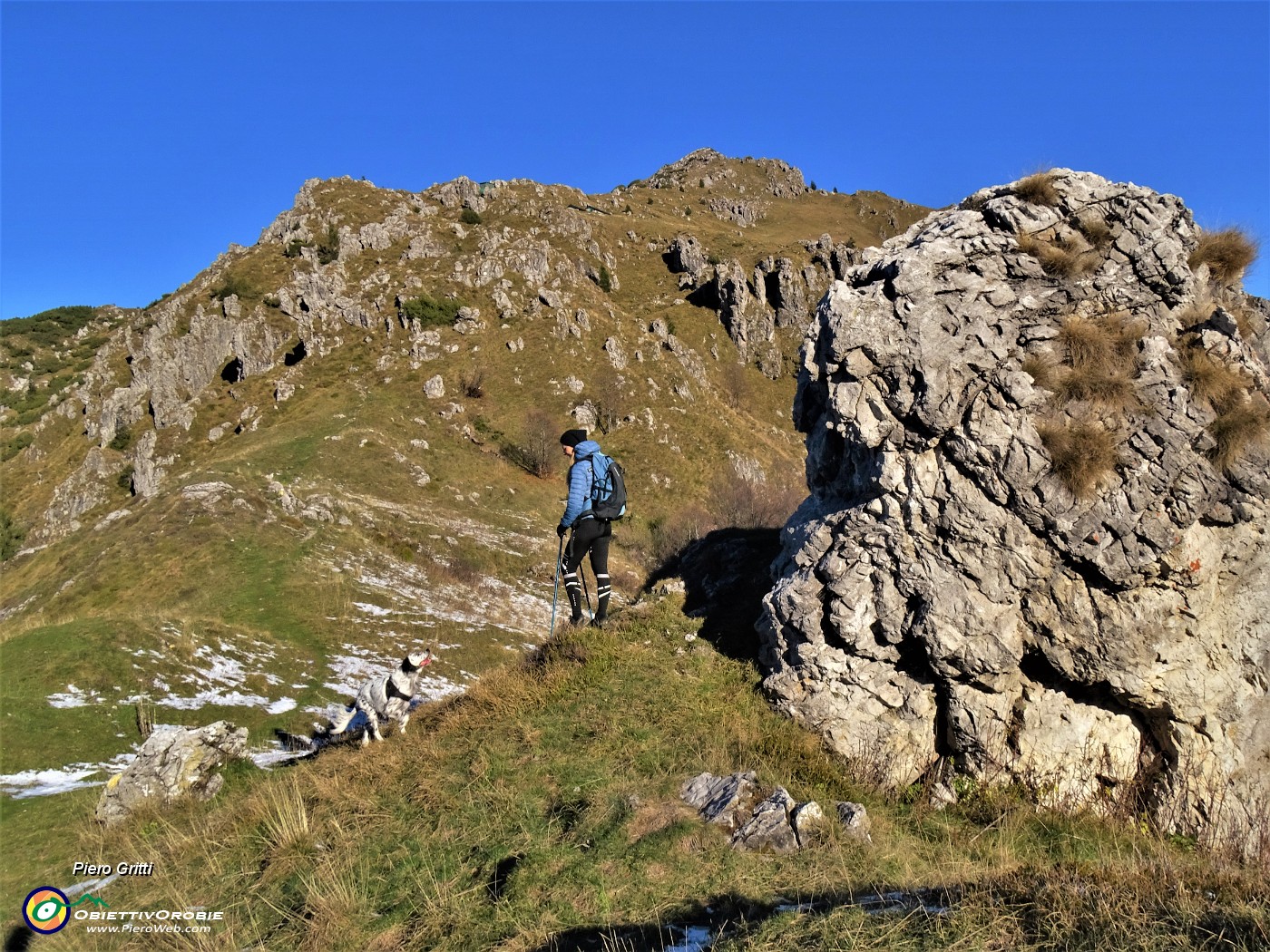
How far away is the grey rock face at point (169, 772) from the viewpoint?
384 inches

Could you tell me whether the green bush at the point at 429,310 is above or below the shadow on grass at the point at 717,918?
above

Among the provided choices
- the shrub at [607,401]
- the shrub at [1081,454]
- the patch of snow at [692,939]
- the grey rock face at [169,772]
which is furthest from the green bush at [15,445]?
the shrub at [1081,454]

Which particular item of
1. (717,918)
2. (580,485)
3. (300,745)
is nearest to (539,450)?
(300,745)

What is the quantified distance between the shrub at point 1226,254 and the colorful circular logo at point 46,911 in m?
16.2

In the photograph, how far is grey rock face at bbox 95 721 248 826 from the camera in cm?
977

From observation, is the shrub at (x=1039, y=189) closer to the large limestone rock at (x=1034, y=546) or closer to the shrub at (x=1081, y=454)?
the large limestone rock at (x=1034, y=546)

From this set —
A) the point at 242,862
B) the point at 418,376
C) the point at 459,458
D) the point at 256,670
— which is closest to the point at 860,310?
the point at 242,862

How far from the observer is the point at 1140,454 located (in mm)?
8539

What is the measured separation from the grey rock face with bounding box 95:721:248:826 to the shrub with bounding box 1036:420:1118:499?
12.9 metres

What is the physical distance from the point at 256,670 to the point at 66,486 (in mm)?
43761

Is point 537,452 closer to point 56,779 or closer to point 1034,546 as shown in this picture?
point 56,779

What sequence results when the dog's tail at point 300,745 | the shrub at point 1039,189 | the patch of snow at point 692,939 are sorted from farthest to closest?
the dog's tail at point 300,745, the shrub at point 1039,189, the patch of snow at point 692,939

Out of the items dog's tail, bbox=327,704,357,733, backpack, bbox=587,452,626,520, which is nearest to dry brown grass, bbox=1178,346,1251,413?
backpack, bbox=587,452,626,520

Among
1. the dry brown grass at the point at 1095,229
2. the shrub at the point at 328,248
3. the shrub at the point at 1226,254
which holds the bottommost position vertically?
the shrub at the point at 1226,254
